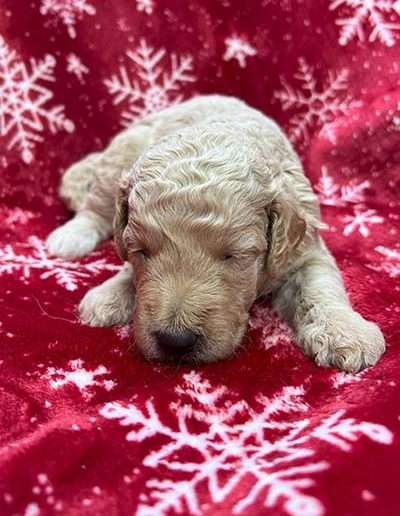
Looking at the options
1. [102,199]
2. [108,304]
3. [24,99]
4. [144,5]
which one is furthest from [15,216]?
[144,5]

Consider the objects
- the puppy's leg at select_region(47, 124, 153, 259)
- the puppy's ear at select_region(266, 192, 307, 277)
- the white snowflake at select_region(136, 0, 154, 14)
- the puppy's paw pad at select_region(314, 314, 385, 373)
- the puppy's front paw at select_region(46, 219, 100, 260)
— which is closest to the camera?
the puppy's paw pad at select_region(314, 314, 385, 373)

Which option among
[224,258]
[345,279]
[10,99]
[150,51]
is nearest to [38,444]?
[224,258]

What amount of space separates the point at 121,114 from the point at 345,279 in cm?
197

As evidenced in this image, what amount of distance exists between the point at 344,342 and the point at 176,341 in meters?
0.62

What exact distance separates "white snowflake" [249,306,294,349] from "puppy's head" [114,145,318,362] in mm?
176

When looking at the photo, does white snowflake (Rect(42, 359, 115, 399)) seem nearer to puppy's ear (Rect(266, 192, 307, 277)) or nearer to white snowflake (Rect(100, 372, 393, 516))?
white snowflake (Rect(100, 372, 393, 516))

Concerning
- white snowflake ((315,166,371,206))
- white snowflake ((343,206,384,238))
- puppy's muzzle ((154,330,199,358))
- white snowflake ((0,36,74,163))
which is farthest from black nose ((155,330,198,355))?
white snowflake ((0,36,74,163))

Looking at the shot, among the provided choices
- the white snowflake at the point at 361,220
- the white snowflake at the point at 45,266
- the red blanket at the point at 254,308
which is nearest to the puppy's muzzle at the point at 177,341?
the red blanket at the point at 254,308

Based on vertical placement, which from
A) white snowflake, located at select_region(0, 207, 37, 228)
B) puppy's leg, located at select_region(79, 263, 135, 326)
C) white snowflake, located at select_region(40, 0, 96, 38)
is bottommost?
puppy's leg, located at select_region(79, 263, 135, 326)

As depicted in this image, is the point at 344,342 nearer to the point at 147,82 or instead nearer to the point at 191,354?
the point at 191,354

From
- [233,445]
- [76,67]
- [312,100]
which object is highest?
[76,67]

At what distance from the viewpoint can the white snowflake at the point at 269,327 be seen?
2.59 metres

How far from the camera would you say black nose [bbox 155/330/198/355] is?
87.7 inches

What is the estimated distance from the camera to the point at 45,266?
321cm
